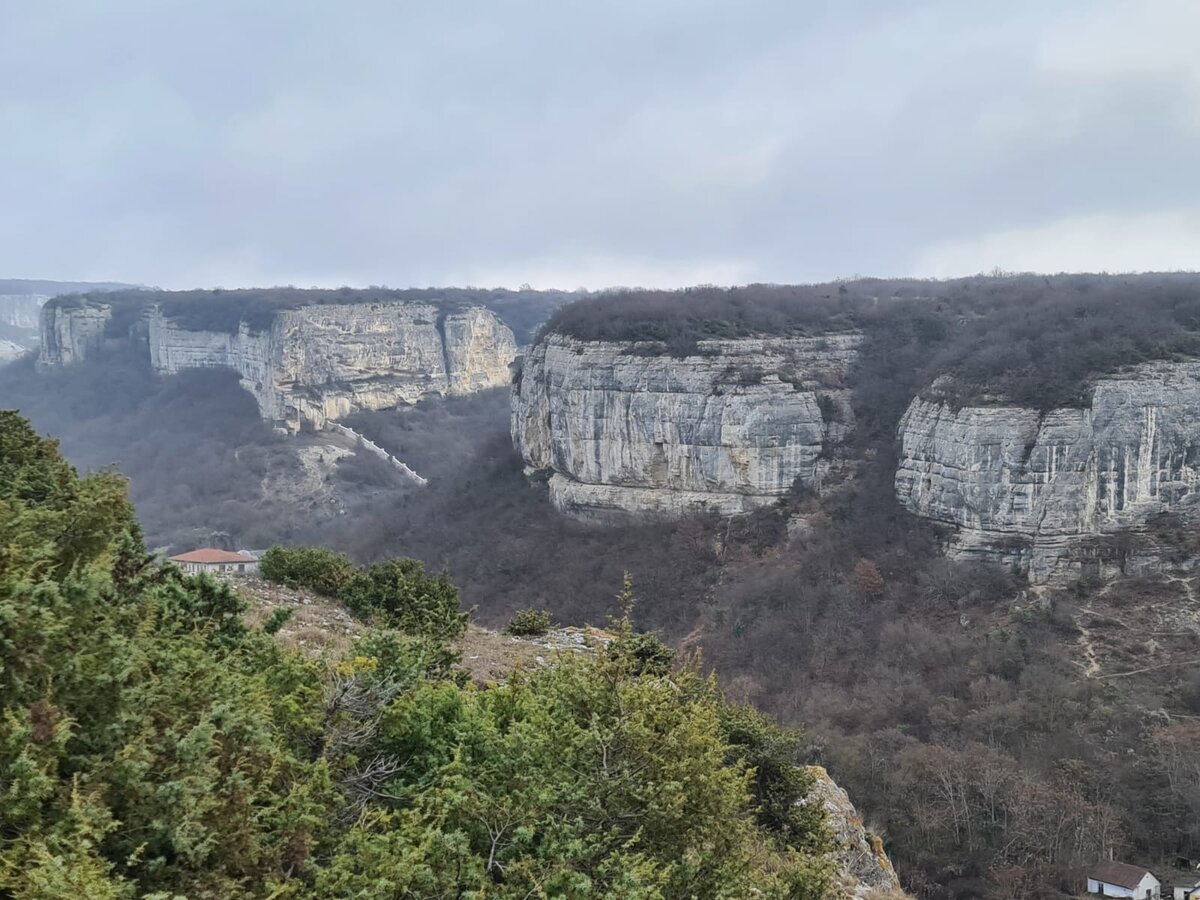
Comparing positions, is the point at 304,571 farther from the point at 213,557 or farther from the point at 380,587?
the point at 213,557

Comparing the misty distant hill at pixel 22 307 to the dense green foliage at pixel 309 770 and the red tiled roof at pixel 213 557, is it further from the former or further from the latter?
the dense green foliage at pixel 309 770

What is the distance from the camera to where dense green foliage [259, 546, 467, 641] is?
13.8m

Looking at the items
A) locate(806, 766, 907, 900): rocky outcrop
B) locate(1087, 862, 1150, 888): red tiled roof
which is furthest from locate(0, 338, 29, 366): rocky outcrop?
locate(806, 766, 907, 900): rocky outcrop

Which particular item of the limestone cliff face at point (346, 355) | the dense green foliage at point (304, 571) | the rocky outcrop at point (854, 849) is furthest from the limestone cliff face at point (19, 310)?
the rocky outcrop at point (854, 849)

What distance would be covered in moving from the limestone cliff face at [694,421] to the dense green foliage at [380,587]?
25.5m

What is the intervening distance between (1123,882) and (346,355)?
64.0 meters

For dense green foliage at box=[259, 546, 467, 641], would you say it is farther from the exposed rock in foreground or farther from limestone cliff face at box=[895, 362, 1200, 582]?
limestone cliff face at box=[895, 362, 1200, 582]

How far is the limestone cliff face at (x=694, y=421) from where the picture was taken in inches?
1586

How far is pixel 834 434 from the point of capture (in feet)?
135

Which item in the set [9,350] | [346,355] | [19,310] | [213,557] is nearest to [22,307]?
[19,310]

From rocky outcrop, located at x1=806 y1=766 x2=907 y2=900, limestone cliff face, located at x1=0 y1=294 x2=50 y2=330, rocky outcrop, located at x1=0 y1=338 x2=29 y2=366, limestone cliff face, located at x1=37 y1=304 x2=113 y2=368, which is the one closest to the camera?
rocky outcrop, located at x1=806 y1=766 x2=907 y2=900

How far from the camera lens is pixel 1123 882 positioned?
65.4 feet

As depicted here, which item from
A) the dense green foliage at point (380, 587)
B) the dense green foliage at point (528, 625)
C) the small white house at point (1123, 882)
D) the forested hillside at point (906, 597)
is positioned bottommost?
the small white house at point (1123, 882)

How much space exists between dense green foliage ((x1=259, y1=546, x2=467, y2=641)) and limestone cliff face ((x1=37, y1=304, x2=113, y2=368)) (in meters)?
87.8
